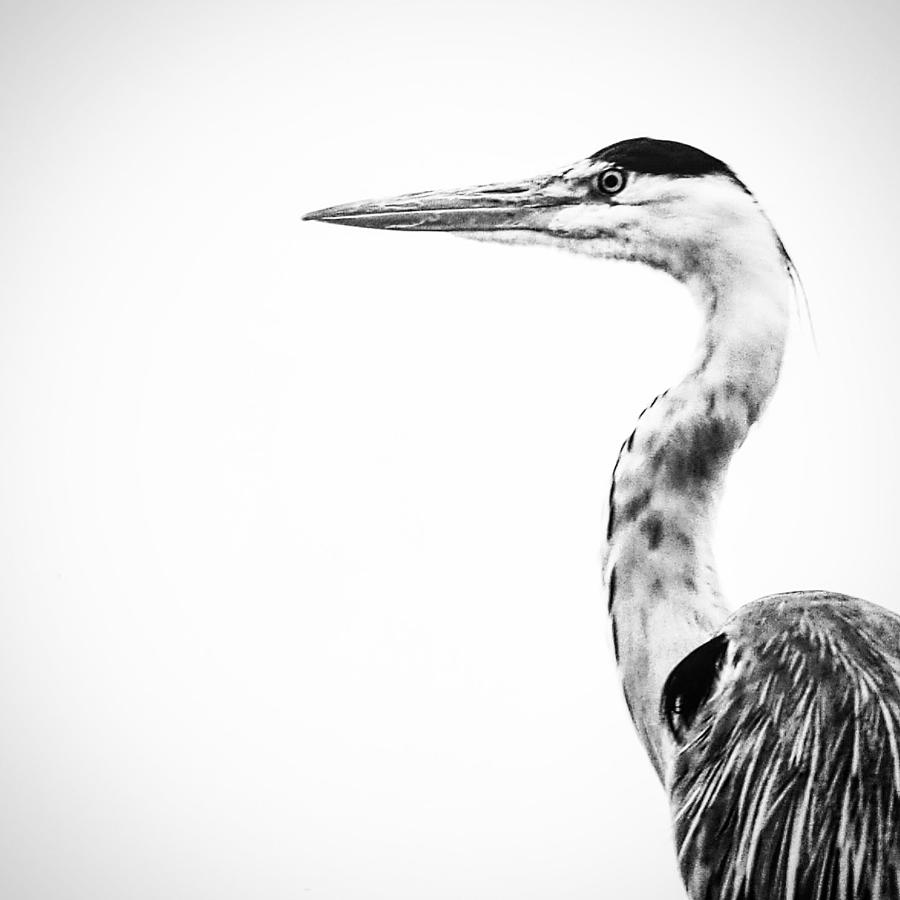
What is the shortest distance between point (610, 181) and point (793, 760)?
2.51 ft

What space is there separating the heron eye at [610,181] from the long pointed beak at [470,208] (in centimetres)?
4

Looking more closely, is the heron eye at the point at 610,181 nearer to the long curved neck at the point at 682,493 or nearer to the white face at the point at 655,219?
the white face at the point at 655,219

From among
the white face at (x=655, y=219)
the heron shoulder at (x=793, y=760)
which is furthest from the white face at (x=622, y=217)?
the heron shoulder at (x=793, y=760)

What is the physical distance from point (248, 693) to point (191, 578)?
0.19 meters

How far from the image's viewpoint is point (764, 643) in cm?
112

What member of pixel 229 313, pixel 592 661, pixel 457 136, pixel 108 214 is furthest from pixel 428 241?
pixel 592 661

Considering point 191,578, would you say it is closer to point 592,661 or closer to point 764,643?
point 592,661

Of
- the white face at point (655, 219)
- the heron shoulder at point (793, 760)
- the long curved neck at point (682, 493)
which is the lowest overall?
the heron shoulder at point (793, 760)

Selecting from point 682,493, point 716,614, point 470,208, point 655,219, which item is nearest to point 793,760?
point 716,614

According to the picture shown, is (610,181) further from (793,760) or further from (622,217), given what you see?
(793,760)

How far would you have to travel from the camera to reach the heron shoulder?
1012 millimetres

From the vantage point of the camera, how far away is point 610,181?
1291 mm

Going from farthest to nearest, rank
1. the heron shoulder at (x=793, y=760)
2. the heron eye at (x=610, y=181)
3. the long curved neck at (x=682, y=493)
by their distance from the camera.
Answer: the heron eye at (x=610, y=181), the long curved neck at (x=682, y=493), the heron shoulder at (x=793, y=760)

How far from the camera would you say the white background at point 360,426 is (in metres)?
1.33
